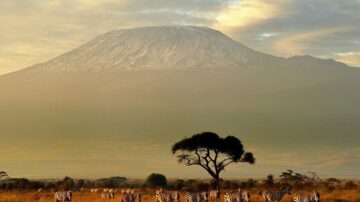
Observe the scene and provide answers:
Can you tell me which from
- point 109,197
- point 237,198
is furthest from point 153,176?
point 237,198

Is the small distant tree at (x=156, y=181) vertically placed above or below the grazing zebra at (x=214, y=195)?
above

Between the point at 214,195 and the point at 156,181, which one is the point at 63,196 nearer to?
the point at 214,195

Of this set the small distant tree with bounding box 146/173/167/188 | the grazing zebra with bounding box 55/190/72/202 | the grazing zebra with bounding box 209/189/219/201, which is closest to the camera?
the grazing zebra with bounding box 55/190/72/202

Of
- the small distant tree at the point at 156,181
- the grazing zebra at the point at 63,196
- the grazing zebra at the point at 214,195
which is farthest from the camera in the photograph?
the small distant tree at the point at 156,181

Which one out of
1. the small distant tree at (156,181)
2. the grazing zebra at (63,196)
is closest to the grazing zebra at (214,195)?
the grazing zebra at (63,196)

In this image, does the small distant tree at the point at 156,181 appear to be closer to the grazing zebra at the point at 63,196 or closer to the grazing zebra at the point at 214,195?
the grazing zebra at the point at 214,195

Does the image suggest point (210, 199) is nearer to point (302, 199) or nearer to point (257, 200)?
point (257, 200)

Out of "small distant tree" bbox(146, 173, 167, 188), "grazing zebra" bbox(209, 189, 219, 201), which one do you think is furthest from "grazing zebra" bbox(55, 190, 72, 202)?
"small distant tree" bbox(146, 173, 167, 188)

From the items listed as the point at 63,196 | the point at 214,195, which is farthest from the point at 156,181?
the point at 63,196

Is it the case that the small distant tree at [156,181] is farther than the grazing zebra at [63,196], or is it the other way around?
the small distant tree at [156,181]

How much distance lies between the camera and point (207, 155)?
59156mm

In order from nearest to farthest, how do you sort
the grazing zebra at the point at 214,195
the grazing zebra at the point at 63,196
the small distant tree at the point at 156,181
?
the grazing zebra at the point at 63,196 → the grazing zebra at the point at 214,195 → the small distant tree at the point at 156,181

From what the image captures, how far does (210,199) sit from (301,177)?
5421cm

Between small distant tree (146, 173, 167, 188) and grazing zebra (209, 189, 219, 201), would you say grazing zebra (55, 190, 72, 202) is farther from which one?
small distant tree (146, 173, 167, 188)
